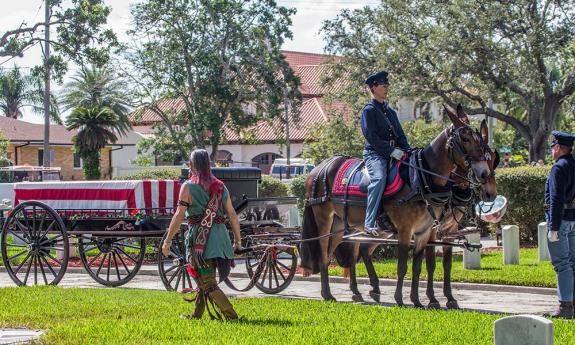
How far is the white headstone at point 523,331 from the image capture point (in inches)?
247

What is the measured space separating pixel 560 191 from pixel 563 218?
1.13 ft

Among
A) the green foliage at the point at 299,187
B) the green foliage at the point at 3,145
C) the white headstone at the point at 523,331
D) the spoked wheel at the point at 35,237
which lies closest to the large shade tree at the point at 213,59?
the green foliage at the point at 3,145

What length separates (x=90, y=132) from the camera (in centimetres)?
6247

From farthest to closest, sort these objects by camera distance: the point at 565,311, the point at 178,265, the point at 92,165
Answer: the point at 92,165 → the point at 178,265 → the point at 565,311

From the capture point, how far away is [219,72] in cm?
4950

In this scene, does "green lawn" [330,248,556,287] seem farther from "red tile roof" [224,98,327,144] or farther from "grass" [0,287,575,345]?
"red tile roof" [224,98,327,144]

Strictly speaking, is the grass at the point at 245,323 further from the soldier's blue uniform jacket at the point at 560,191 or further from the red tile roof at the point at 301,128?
the red tile roof at the point at 301,128

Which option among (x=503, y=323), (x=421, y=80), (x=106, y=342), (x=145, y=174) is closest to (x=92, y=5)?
(x=145, y=174)

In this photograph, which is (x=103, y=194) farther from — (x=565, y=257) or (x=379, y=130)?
(x=565, y=257)

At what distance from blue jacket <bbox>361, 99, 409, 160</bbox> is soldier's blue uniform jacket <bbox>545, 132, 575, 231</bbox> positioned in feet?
Result: 6.87

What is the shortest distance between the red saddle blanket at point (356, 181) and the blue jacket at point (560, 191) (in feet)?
6.22

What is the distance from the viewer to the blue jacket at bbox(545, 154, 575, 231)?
11.7 meters

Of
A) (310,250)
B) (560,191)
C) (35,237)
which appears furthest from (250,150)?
(560,191)

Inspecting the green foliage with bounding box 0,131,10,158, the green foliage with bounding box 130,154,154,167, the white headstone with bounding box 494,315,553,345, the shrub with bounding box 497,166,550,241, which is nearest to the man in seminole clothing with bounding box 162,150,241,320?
the white headstone with bounding box 494,315,553,345
